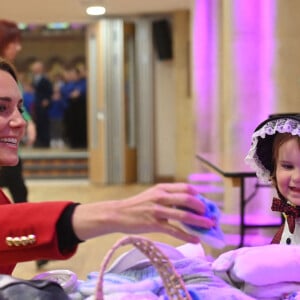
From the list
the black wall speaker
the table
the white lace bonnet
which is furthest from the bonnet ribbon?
the black wall speaker

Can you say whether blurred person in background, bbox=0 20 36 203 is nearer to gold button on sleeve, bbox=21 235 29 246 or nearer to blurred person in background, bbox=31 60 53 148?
gold button on sleeve, bbox=21 235 29 246

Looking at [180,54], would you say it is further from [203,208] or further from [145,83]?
[203,208]

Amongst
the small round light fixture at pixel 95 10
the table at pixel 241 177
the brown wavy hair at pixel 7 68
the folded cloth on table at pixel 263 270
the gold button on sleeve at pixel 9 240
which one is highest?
the small round light fixture at pixel 95 10

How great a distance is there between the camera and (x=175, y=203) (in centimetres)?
87

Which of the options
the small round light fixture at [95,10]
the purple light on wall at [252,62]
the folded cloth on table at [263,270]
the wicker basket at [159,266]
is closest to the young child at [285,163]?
the folded cloth on table at [263,270]

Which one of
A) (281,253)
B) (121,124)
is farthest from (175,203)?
(121,124)

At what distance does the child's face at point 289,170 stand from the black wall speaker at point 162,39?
7579 mm

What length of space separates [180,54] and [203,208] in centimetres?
792

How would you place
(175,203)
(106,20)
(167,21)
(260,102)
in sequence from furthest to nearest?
1. (167,21)
2. (106,20)
3. (260,102)
4. (175,203)

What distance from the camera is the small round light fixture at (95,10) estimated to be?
25.4 ft

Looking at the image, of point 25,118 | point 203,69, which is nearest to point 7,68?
point 25,118

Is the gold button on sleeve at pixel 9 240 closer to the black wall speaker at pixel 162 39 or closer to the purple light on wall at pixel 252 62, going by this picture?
the purple light on wall at pixel 252 62

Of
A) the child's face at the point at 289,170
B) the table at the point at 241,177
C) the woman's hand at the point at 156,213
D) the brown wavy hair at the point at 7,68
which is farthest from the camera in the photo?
the table at the point at 241,177

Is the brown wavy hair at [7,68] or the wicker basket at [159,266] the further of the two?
the brown wavy hair at [7,68]
